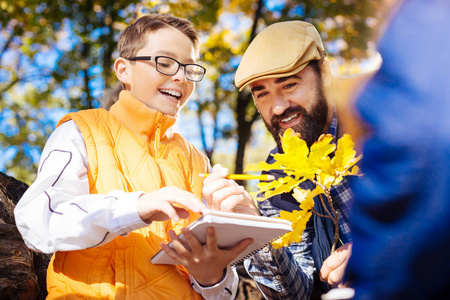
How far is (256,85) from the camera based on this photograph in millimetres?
2738

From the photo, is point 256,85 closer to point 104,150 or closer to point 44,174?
point 104,150

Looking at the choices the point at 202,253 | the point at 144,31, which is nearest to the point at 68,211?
the point at 202,253

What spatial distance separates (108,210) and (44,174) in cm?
35

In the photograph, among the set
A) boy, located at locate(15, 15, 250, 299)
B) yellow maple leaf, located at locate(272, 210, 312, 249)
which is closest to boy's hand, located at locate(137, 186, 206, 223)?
boy, located at locate(15, 15, 250, 299)

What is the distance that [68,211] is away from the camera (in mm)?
1504

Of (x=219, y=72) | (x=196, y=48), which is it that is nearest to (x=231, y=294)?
(x=196, y=48)

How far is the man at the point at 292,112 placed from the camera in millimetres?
2357

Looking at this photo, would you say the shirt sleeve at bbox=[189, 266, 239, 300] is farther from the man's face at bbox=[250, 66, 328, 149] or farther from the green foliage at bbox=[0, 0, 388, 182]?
the green foliage at bbox=[0, 0, 388, 182]

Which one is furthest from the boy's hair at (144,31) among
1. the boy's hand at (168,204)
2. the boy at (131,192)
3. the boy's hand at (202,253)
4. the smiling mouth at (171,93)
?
the boy's hand at (202,253)

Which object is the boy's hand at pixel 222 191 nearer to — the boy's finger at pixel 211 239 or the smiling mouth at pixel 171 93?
the boy's finger at pixel 211 239

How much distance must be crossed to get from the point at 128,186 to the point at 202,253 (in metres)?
0.50

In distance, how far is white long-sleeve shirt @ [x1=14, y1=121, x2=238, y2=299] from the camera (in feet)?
4.82

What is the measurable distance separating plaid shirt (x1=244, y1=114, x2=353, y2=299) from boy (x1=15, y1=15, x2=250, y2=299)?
426 millimetres

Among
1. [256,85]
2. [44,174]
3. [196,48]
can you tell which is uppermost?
[196,48]
